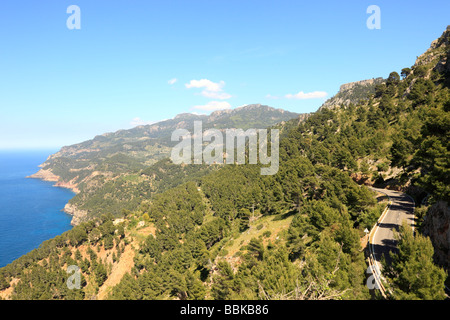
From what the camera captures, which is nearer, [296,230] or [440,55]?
[296,230]

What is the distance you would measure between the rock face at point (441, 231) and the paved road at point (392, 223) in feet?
14.9

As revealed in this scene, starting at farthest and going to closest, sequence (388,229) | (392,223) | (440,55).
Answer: (440,55), (392,223), (388,229)

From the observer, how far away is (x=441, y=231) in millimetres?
26531

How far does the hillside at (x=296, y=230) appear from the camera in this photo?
2580 cm

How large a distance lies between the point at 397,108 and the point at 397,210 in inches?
2873

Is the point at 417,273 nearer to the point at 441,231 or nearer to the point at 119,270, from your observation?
the point at 441,231

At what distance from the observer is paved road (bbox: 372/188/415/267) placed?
3203cm

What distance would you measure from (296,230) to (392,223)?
55.7 feet

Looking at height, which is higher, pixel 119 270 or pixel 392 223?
pixel 392 223

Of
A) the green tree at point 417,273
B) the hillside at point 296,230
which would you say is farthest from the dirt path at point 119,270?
the green tree at point 417,273

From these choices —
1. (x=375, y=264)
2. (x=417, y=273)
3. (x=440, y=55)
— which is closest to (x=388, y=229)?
(x=375, y=264)

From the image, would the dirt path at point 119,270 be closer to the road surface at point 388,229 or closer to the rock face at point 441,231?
the road surface at point 388,229

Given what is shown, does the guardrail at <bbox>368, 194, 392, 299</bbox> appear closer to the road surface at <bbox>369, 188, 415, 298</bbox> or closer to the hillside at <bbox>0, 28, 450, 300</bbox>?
the road surface at <bbox>369, 188, 415, 298</bbox>
